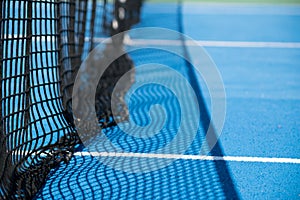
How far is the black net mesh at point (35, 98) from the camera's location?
328 cm

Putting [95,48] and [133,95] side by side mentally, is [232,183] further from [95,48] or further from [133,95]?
[95,48]

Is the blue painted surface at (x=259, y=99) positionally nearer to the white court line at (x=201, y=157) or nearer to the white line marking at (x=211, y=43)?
the white court line at (x=201, y=157)

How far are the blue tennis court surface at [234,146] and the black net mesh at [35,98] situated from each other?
7.4 inches

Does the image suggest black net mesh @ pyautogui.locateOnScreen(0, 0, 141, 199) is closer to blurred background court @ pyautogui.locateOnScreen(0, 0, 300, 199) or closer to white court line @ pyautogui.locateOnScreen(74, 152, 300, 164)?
blurred background court @ pyautogui.locateOnScreen(0, 0, 300, 199)

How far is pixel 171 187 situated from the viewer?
11.7 ft

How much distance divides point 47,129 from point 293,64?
4.18 meters

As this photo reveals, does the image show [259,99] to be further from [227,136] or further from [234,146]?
[234,146]

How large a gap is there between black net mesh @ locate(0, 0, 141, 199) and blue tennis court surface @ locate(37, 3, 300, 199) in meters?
0.19

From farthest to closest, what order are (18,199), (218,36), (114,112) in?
(218,36)
(114,112)
(18,199)

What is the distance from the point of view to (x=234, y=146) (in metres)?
4.37

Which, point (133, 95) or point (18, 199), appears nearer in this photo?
point (18, 199)

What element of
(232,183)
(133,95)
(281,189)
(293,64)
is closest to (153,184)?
(232,183)

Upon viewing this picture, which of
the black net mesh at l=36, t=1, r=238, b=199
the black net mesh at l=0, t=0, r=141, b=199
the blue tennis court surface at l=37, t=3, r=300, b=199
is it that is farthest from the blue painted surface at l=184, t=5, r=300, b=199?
the black net mesh at l=0, t=0, r=141, b=199

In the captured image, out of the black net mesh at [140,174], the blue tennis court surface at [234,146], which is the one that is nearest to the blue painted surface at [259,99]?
the blue tennis court surface at [234,146]
